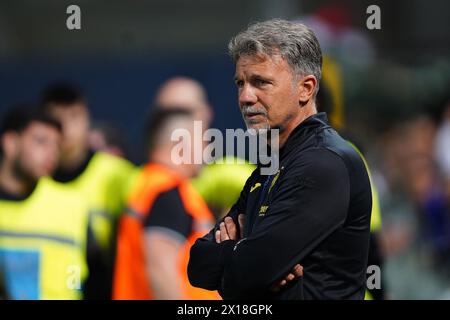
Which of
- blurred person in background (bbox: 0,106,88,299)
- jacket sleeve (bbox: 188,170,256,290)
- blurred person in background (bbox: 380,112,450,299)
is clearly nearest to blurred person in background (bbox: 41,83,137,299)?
blurred person in background (bbox: 0,106,88,299)

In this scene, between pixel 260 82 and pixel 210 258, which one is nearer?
pixel 260 82

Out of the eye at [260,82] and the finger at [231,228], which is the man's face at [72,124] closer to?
the finger at [231,228]

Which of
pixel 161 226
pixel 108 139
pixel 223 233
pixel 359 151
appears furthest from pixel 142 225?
pixel 108 139

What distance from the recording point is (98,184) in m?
7.96

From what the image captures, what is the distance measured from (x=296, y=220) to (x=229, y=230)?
52cm

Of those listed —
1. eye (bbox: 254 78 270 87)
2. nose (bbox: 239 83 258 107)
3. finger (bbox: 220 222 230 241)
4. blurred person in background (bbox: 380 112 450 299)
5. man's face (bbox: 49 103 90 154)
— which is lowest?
blurred person in background (bbox: 380 112 450 299)

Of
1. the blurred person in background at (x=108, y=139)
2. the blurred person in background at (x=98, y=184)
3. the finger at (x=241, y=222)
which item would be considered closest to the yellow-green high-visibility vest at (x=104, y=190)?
the blurred person in background at (x=98, y=184)

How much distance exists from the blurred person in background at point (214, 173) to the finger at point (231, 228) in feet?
→ 6.88

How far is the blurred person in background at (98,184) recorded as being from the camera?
301 inches

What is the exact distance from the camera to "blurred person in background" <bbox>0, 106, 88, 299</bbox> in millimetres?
6645

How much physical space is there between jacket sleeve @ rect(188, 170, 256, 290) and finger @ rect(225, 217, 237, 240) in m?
0.02

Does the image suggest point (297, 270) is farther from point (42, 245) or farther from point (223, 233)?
point (42, 245)

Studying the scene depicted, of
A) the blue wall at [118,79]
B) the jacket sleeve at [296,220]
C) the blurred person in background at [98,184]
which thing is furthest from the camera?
the blue wall at [118,79]

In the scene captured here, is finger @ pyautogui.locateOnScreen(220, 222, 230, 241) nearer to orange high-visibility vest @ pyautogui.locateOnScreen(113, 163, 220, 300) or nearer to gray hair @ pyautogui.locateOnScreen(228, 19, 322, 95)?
gray hair @ pyautogui.locateOnScreen(228, 19, 322, 95)
